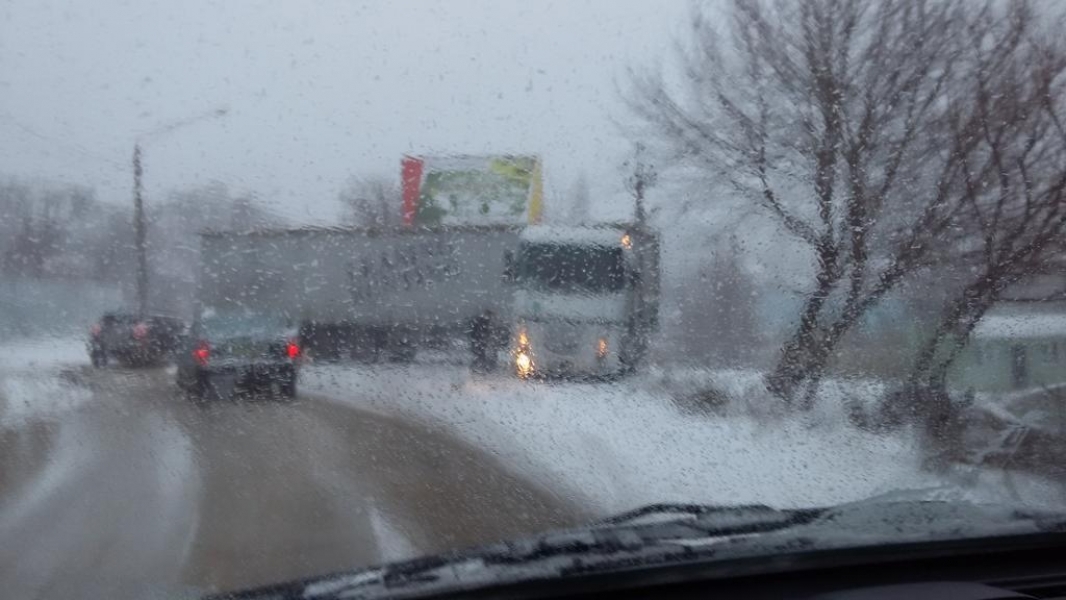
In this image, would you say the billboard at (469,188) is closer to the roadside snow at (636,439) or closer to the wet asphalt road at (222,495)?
the roadside snow at (636,439)

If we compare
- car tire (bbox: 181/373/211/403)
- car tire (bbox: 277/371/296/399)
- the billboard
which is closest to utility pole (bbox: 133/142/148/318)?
car tire (bbox: 181/373/211/403)

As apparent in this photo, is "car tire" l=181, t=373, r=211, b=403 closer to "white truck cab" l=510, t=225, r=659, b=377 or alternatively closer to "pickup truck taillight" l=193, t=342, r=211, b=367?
"pickup truck taillight" l=193, t=342, r=211, b=367

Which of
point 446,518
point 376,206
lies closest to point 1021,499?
point 446,518

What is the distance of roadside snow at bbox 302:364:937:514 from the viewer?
5.96 metres

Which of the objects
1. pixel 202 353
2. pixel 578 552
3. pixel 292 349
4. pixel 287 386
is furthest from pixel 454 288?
pixel 578 552

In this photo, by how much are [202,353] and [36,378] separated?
995 mm

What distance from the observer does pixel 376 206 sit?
715 centimetres

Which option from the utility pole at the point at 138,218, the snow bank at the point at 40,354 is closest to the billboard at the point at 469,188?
the utility pole at the point at 138,218

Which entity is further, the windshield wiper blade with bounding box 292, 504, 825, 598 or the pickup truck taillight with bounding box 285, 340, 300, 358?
the pickup truck taillight with bounding box 285, 340, 300, 358

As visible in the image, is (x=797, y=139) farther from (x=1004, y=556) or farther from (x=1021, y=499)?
(x=1004, y=556)

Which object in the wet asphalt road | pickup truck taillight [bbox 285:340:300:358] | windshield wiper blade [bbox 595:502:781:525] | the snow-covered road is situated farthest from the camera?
pickup truck taillight [bbox 285:340:300:358]

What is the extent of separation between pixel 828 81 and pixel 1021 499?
10.2 feet

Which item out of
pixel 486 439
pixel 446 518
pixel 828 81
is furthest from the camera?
pixel 828 81

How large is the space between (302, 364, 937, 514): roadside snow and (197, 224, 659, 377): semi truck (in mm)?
274
